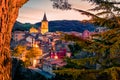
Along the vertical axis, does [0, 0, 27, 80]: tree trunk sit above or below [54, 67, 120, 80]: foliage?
above

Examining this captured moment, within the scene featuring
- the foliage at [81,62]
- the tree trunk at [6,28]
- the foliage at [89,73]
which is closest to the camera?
the tree trunk at [6,28]

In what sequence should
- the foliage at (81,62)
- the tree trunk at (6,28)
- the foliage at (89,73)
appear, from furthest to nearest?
the foliage at (81,62)
the foliage at (89,73)
the tree trunk at (6,28)

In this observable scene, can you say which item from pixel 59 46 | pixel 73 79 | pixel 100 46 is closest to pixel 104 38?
pixel 100 46

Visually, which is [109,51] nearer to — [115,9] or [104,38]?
[104,38]

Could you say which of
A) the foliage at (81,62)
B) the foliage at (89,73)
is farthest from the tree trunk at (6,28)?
the foliage at (81,62)

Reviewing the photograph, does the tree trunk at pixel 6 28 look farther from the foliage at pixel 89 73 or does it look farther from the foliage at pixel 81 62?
the foliage at pixel 81 62

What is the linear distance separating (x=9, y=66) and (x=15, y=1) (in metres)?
0.94

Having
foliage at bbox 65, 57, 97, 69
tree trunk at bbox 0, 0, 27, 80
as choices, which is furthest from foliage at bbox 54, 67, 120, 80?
tree trunk at bbox 0, 0, 27, 80

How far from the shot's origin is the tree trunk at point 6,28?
19.3 ft

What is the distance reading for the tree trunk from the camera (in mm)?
5869

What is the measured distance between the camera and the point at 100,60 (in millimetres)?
6773

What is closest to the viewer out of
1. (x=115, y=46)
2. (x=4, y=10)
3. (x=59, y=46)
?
(x=4, y=10)

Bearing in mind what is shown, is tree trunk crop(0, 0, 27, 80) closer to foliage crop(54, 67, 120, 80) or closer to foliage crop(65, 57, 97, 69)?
foliage crop(54, 67, 120, 80)

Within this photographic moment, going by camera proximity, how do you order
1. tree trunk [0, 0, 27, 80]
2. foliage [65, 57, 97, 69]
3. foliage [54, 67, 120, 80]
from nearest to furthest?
tree trunk [0, 0, 27, 80] → foliage [54, 67, 120, 80] → foliage [65, 57, 97, 69]
